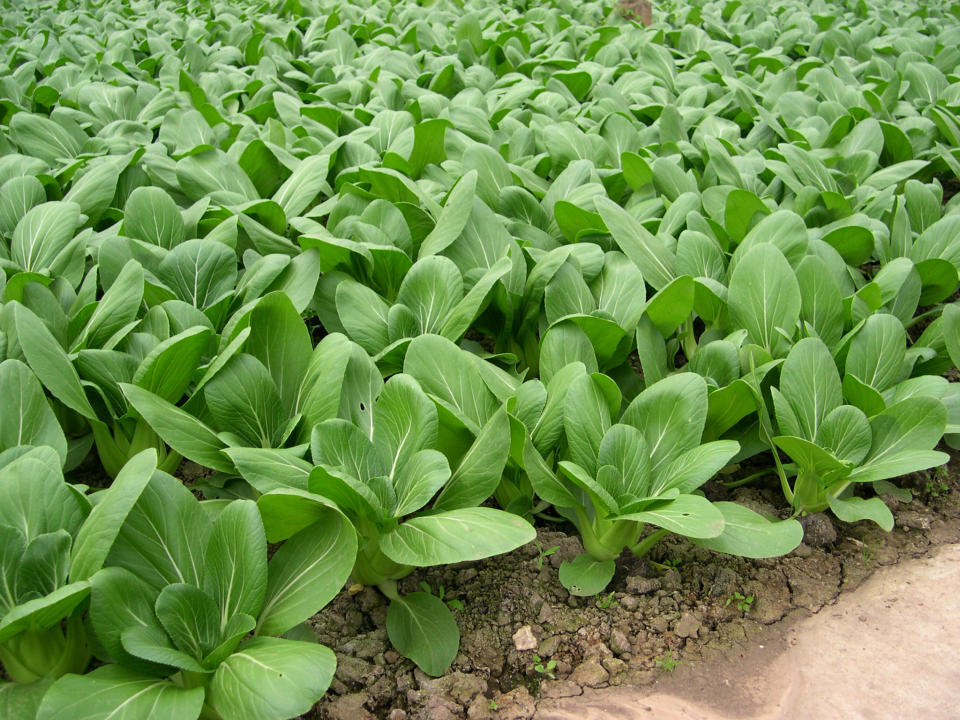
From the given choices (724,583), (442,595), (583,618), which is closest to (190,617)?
(442,595)

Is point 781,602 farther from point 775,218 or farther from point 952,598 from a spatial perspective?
point 775,218

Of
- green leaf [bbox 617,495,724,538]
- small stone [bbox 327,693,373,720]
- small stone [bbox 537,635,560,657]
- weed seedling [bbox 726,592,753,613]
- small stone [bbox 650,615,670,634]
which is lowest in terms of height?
small stone [bbox 327,693,373,720]

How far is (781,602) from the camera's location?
1.89 metres

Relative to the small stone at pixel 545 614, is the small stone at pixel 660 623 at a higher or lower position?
higher

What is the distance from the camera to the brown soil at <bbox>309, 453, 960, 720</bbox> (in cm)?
166

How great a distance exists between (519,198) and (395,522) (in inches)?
56.5

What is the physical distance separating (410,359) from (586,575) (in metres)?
0.64

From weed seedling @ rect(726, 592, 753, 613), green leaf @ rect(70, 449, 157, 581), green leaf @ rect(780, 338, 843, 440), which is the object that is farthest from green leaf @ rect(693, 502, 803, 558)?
green leaf @ rect(70, 449, 157, 581)

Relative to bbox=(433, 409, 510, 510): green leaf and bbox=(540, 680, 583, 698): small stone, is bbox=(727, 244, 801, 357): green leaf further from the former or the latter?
bbox=(540, 680, 583, 698): small stone

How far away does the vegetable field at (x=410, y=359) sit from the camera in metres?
1.50

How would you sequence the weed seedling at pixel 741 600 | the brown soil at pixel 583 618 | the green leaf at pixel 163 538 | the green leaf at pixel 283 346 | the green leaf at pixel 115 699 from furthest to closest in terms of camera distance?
1. the green leaf at pixel 283 346
2. the weed seedling at pixel 741 600
3. the brown soil at pixel 583 618
4. the green leaf at pixel 163 538
5. the green leaf at pixel 115 699

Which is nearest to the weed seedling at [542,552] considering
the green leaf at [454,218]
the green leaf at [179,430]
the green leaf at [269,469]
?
the green leaf at [269,469]

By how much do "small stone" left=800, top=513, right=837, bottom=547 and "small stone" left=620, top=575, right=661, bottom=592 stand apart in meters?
0.45

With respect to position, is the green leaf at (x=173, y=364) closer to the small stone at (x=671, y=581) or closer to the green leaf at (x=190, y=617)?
the green leaf at (x=190, y=617)
